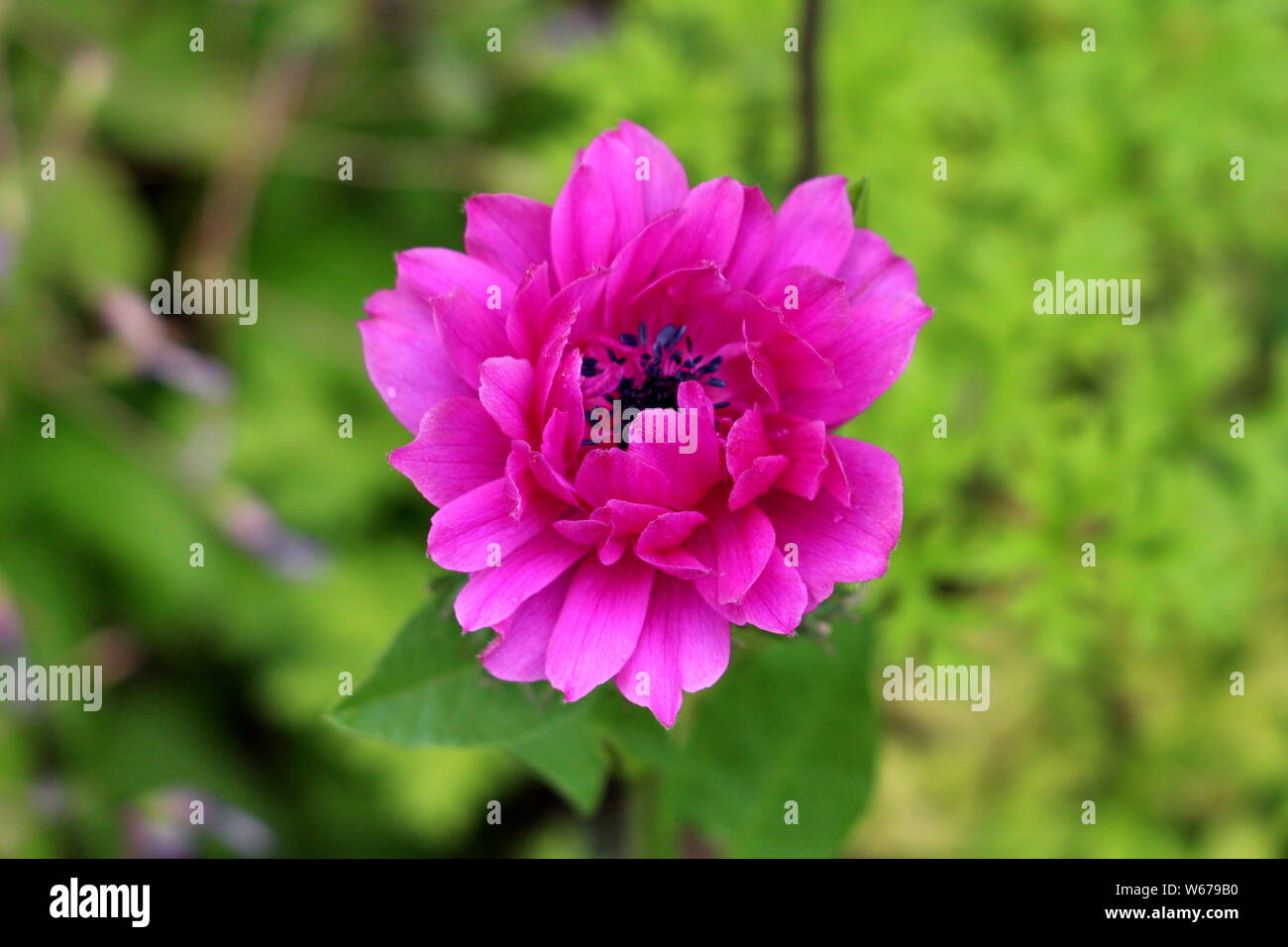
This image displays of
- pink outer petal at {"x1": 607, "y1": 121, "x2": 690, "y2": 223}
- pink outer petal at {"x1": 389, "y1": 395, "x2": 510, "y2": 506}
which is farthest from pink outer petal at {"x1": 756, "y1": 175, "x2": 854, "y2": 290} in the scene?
pink outer petal at {"x1": 389, "y1": 395, "x2": 510, "y2": 506}

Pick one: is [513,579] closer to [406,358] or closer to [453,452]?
[453,452]

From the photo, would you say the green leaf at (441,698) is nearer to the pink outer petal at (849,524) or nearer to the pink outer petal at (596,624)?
the pink outer petal at (596,624)

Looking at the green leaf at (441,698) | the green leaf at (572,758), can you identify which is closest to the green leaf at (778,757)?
the green leaf at (572,758)

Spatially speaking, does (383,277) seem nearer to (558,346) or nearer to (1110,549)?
(1110,549)

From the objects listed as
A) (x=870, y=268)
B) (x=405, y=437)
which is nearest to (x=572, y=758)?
(x=870, y=268)

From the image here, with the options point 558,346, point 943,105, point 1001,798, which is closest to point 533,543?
point 558,346

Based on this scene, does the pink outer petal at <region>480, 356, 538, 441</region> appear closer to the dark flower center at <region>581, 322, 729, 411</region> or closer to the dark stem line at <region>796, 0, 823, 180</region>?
the dark flower center at <region>581, 322, 729, 411</region>

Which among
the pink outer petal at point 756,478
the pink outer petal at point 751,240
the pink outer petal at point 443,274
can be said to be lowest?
the pink outer petal at point 756,478

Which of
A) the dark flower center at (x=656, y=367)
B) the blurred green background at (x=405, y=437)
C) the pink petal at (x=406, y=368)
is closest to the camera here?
the pink petal at (x=406, y=368)
